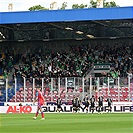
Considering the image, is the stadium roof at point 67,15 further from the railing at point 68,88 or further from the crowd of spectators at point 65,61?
the crowd of spectators at point 65,61

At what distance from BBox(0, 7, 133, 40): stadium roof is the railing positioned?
20.0ft

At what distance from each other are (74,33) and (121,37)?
15.8 ft

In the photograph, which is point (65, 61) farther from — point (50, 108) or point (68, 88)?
point (50, 108)

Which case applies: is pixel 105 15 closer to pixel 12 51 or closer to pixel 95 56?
pixel 95 56

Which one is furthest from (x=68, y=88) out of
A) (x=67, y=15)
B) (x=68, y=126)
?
(x=68, y=126)

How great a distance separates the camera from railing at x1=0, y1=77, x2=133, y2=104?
47.1 m

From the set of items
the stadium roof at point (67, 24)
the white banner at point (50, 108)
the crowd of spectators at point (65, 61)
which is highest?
the stadium roof at point (67, 24)

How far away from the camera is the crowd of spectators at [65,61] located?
56219 millimetres

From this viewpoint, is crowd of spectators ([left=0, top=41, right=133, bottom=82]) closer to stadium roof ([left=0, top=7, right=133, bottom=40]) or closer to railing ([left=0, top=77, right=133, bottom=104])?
stadium roof ([left=0, top=7, right=133, bottom=40])

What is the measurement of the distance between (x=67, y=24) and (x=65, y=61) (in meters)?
4.35

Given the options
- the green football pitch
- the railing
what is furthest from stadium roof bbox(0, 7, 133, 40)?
the green football pitch

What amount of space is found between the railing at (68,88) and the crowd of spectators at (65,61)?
6.69 metres

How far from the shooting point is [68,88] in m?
48.2

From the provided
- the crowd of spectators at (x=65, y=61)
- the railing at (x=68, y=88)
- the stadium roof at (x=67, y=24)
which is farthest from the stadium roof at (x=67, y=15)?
the crowd of spectators at (x=65, y=61)
